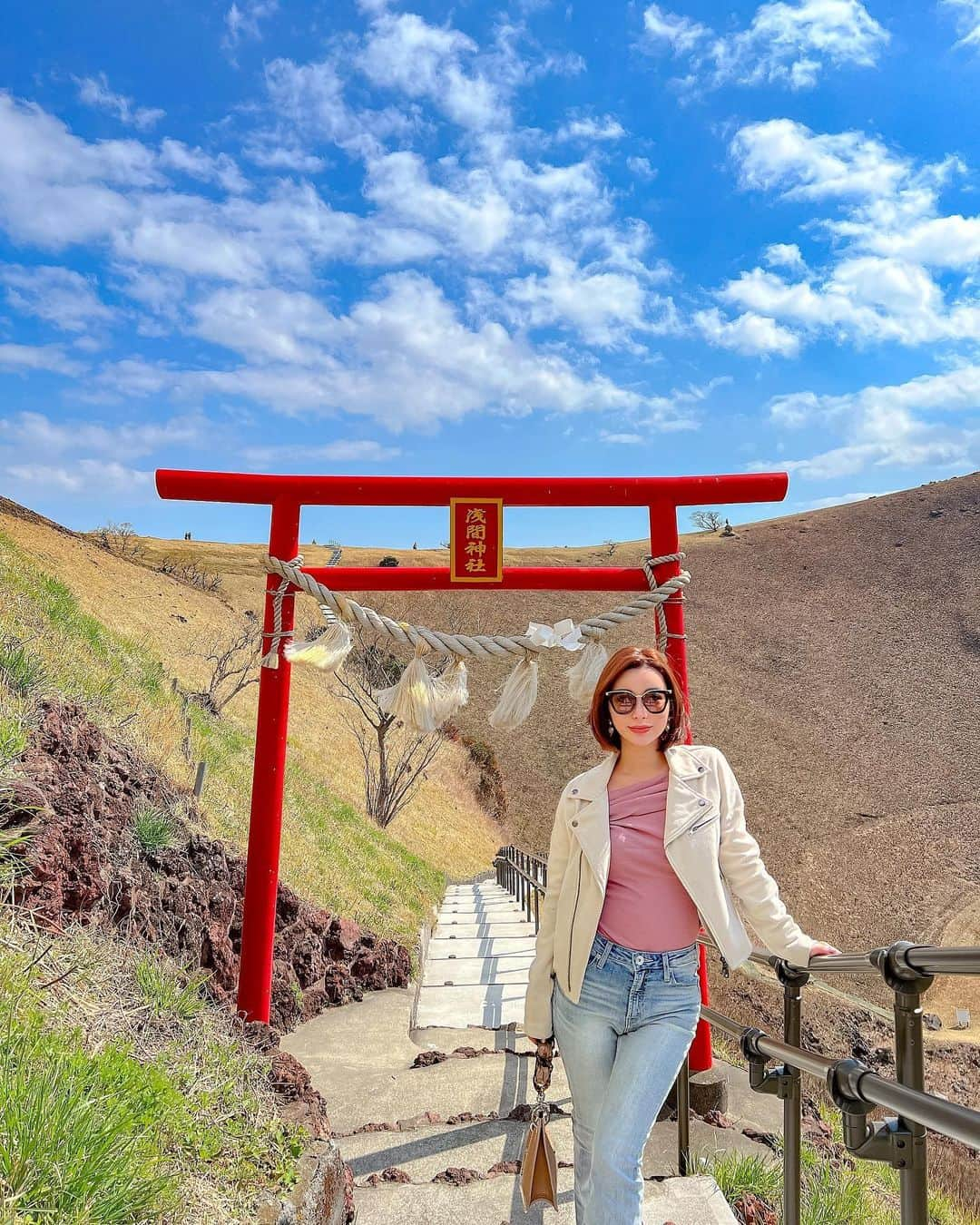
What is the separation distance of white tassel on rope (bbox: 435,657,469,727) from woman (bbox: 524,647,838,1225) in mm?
1863

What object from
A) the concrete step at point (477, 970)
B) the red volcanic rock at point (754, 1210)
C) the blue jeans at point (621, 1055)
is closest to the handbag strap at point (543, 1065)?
the blue jeans at point (621, 1055)

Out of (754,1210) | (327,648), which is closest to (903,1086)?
(754,1210)

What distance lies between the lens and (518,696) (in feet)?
14.5

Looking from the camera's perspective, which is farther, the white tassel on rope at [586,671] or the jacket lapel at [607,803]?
the white tassel on rope at [586,671]

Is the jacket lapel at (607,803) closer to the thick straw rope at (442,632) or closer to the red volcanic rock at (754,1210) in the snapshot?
the thick straw rope at (442,632)

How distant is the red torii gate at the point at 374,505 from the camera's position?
4.36 meters

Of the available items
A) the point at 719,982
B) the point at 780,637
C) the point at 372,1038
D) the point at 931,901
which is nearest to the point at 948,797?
the point at 931,901

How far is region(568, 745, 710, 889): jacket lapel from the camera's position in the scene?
2.40 metres

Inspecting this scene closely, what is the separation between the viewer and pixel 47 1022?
8.27ft

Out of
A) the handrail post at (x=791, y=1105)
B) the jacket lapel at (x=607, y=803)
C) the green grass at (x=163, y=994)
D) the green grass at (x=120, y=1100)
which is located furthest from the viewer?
the green grass at (x=163, y=994)

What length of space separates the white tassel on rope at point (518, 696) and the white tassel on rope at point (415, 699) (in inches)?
13.2

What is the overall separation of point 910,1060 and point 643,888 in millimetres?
809

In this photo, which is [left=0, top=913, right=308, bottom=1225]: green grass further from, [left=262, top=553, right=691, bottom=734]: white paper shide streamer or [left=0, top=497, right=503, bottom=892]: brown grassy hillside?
[left=0, top=497, right=503, bottom=892]: brown grassy hillside

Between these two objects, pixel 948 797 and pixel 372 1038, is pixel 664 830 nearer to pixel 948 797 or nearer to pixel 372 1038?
pixel 372 1038
